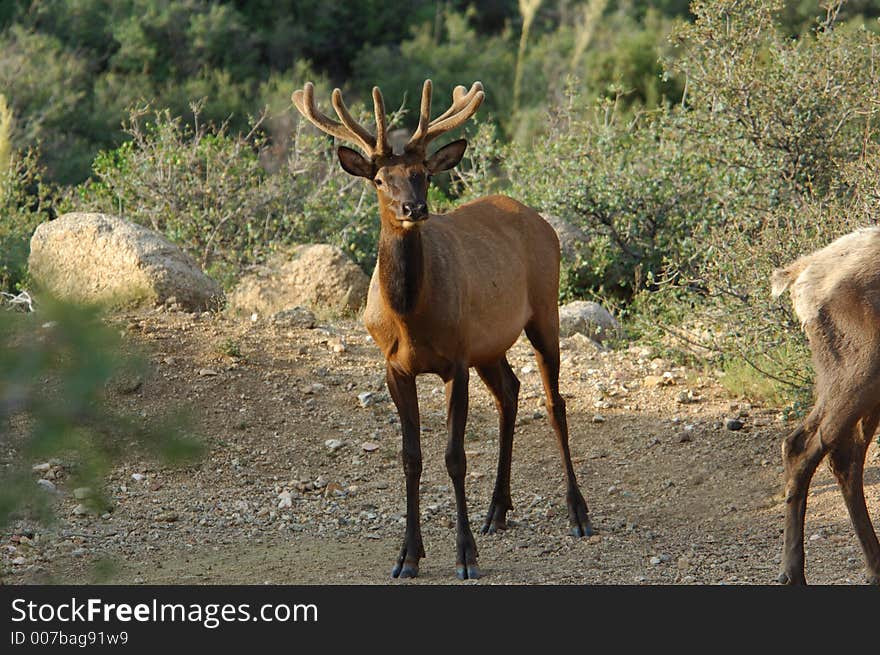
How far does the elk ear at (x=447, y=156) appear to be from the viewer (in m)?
7.22

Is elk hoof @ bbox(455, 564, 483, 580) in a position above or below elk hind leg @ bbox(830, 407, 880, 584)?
below

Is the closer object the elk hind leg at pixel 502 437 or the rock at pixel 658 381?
the elk hind leg at pixel 502 437

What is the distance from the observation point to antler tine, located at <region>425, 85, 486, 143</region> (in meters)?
7.35

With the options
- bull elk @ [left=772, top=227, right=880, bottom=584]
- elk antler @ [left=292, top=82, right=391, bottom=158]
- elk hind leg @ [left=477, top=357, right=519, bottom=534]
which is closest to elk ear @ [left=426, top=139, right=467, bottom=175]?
elk antler @ [left=292, top=82, right=391, bottom=158]

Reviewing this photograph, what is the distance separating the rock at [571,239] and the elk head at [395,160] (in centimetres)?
525

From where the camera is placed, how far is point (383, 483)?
29.7 ft

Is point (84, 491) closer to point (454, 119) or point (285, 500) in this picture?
point (454, 119)

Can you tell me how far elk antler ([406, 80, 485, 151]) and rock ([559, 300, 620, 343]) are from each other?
13.0ft

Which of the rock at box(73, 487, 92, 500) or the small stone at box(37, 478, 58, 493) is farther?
the small stone at box(37, 478, 58, 493)

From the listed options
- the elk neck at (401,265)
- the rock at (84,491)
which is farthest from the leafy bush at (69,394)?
the elk neck at (401,265)

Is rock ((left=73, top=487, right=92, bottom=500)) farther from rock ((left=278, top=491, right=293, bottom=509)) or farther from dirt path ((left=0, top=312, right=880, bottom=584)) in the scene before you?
rock ((left=278, top=491, right=293, bottom=509))

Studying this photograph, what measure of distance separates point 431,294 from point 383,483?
2.33m

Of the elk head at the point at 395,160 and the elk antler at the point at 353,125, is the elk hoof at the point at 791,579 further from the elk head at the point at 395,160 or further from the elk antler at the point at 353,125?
the elk antler at the point at 353,125

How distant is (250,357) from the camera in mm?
10633
